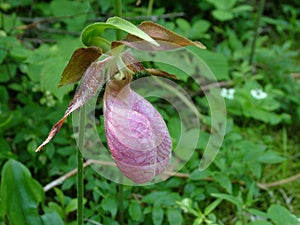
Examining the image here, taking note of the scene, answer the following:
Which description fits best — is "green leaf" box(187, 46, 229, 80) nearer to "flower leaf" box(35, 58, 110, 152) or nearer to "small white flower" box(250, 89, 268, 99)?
"small white flower" box(250, 89, 268, 99)

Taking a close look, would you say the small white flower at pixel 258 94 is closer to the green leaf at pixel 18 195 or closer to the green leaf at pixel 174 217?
the green leaf at pixel 174 217

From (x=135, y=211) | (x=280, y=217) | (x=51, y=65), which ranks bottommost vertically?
(x=135, y=211)

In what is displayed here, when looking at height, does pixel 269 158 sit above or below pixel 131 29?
below

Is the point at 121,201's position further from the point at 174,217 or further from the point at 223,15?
the point at 223,15

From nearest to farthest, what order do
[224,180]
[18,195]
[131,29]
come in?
[131,29], [18,195], [224,180]

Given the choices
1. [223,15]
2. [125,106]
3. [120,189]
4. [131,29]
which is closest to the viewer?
[131,29]

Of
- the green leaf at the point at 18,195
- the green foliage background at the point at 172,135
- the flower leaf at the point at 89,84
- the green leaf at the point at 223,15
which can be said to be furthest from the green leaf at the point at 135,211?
the green leaf at the point at 223,15

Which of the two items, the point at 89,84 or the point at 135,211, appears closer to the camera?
the point at 89,84

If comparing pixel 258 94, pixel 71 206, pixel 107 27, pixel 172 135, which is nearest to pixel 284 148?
pixel 258 94
